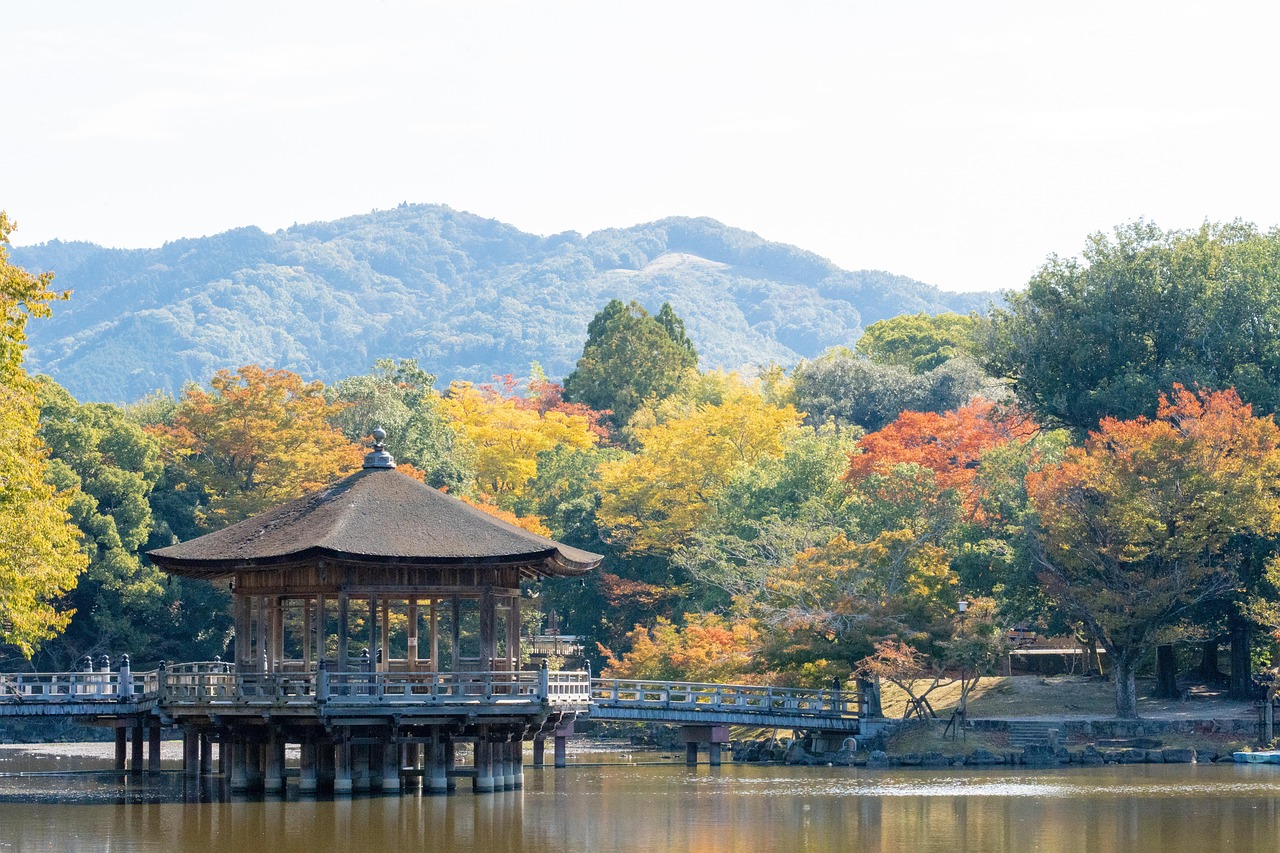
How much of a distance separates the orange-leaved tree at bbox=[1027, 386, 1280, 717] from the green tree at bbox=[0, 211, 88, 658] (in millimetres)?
26148

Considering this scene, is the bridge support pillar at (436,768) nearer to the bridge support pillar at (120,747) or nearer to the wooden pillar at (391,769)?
the wooden pillar at (391,769)

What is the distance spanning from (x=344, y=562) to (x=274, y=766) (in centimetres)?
449

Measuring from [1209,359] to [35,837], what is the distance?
121 feet

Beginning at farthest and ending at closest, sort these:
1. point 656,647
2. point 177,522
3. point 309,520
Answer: point 177,522 → point 656,647 → point 309,520

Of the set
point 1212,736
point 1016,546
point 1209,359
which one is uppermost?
point 1209,359

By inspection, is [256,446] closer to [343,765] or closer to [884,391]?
[343,765]

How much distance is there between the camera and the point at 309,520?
3891cm

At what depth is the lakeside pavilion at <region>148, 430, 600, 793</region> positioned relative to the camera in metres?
37.1

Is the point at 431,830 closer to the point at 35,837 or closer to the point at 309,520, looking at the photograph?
the point at 35,837

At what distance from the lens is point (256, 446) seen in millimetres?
67125

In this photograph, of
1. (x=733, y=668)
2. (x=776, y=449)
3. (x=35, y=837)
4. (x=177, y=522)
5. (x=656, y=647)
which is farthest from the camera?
(x=776, y=449)

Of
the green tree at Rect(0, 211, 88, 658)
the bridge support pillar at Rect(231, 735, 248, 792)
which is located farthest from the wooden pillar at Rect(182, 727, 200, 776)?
the green tree at Rect(0, 211, 88, 658)

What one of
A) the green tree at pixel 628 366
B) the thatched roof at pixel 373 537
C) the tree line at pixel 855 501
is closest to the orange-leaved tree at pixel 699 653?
the tree line at pixel 855 501

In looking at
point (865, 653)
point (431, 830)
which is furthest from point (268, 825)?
point (865, 653)
